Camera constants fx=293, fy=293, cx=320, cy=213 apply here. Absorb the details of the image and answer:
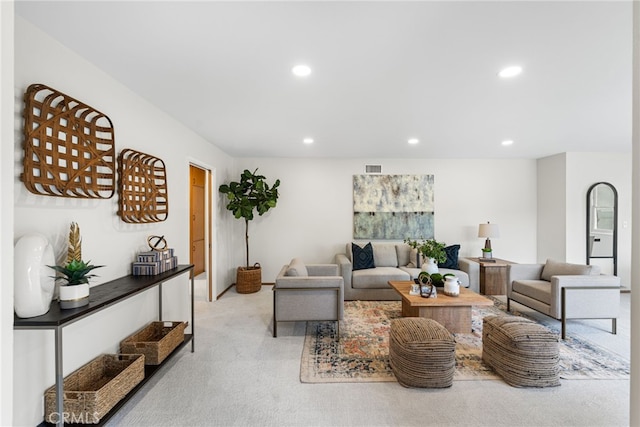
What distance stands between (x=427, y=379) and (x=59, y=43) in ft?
11.4

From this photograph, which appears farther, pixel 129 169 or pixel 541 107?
pixel 541 107

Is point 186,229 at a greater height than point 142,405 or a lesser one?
greater

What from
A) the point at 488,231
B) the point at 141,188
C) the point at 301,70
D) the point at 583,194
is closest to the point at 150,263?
the point at 141,188

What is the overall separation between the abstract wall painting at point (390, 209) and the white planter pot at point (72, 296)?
176 inches

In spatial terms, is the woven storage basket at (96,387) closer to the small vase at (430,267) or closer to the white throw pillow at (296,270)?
the white throw pillow at (296,270)

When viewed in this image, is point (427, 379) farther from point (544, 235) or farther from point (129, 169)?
point (544, 235)

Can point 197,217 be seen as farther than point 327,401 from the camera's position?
Yes

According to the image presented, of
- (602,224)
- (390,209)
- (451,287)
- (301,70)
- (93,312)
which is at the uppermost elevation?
(301,70)

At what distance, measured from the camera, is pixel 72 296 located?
1645 millimetres

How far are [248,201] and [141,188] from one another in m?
2.37

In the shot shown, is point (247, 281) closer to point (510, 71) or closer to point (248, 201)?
point (248, 201)

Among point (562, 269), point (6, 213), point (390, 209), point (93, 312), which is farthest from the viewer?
point (390, 209)

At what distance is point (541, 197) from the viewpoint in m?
5.64

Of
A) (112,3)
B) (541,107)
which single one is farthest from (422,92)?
(112,3)
